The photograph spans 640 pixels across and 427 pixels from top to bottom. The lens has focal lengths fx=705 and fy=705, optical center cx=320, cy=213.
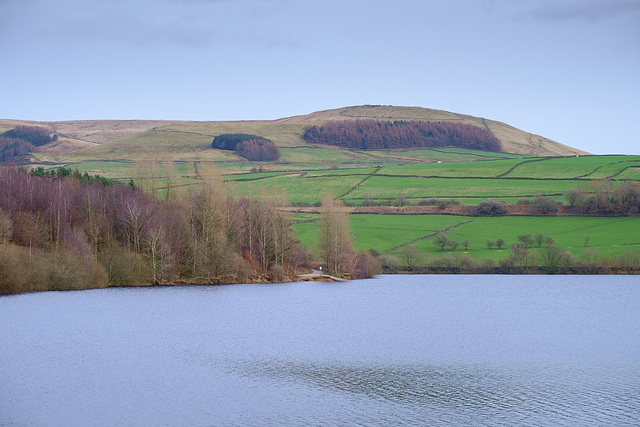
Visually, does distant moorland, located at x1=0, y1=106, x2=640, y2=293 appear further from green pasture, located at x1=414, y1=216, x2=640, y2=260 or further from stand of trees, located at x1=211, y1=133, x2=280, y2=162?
stand of trees, located at x1=211, y1=133, x2=280, y2=162

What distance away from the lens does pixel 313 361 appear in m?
36.0

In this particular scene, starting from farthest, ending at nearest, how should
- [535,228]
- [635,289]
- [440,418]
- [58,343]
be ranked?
[535,228]
[635,289]
[58,343]
[440,418]

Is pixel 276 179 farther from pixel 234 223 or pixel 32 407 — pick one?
pixel 32 407

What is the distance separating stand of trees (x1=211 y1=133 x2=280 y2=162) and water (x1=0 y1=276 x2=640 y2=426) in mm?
112642

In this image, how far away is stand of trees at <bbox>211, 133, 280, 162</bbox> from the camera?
173125mm

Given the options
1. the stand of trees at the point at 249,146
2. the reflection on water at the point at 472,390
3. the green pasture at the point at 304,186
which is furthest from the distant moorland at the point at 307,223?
the stand of trees at the point at 249,146

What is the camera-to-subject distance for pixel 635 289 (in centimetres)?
7062

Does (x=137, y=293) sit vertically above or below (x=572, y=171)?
below

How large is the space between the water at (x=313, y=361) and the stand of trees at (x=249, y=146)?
113 metres

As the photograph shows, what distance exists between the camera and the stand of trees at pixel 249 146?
17312cm

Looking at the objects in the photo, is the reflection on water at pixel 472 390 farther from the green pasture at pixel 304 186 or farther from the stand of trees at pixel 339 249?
the green pasture at pixel 304 186

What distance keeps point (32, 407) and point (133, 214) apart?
163 ft

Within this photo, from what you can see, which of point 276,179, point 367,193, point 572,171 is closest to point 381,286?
point 367,193

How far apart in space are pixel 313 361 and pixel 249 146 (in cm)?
14426
